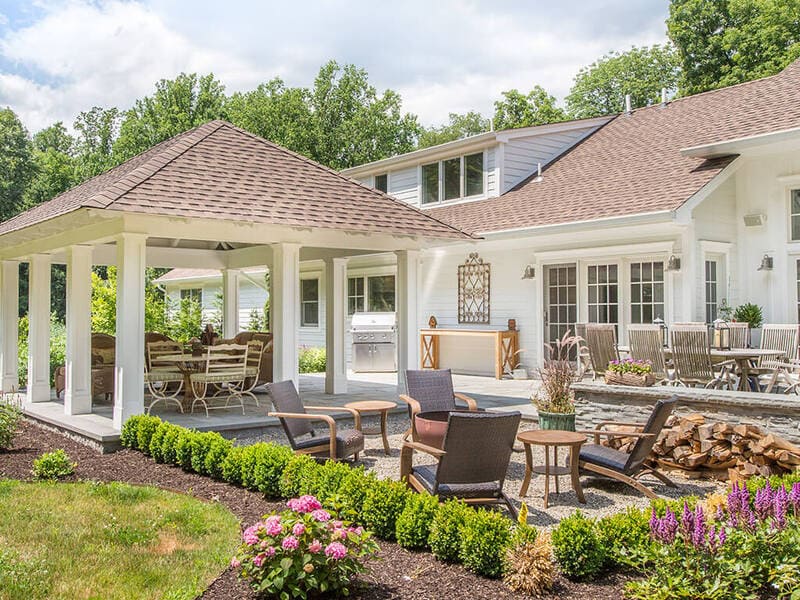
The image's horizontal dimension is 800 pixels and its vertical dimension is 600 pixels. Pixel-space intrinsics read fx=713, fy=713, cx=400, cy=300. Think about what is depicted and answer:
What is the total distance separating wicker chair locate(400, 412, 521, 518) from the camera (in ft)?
16.8

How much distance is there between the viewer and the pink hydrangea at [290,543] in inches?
150

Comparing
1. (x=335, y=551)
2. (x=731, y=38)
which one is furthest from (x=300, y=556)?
(x=731, y=38)

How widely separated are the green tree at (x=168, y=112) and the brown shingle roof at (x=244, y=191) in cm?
2706

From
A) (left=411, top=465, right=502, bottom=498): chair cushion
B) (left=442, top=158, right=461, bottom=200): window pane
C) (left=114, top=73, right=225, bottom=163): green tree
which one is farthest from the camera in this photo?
(left=114, top=73, right=225, bottom=163): green tree

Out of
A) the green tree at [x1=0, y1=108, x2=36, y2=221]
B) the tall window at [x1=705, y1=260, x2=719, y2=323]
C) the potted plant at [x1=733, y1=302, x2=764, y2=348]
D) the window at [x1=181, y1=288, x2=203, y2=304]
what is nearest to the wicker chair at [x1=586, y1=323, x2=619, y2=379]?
the tall window at [x1=705, y1=260, x2=719, y2=323]

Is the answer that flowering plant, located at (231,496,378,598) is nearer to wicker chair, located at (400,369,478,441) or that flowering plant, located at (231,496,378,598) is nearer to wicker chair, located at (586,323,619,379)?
wicker chair, located at (400,369,478,441)

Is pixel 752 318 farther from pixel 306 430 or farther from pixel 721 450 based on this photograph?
pixel 306 430

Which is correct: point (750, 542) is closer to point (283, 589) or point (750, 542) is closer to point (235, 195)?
point (283, 589)

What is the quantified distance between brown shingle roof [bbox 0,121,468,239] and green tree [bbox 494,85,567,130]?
78.7 ft

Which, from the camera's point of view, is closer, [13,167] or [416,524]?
[416,524]

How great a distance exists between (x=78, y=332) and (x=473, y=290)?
27.5 feet

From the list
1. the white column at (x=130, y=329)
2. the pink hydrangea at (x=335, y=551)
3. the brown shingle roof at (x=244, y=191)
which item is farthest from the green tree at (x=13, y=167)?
the pink hydrangea at (x=335, y=551)

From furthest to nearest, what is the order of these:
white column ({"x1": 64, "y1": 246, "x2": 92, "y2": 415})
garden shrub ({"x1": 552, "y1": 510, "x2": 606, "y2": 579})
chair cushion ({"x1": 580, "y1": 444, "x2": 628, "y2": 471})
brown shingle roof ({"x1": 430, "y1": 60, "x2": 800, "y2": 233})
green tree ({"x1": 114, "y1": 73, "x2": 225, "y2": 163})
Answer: green tree ({"x1": 114, "y1": 73, "x2": 225, "y2": 163}) < brown shingle roof ({"x1": 430, "y1": 60, "x2": 800, "y2": 233}) < white column ({"x1": 64, "y1": 246, "x2": 92, "y2": 415}) < chair cushion ({"x1": 580, "y1": 444, "x2": 628, "y2": 471}) < garden shrub ({"x1": 552, "y1": 510, "x2": 606, "y2": 579})

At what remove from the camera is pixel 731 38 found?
24672 mm
